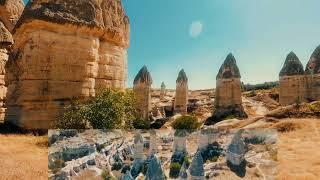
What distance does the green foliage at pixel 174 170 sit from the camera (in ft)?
23.4

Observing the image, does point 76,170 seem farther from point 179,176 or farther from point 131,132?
point 179,176

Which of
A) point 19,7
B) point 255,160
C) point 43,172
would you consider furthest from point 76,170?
point 19,7

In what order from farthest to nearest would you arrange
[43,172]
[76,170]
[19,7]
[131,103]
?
[19,7], [131,103], [43,172], [76,170]

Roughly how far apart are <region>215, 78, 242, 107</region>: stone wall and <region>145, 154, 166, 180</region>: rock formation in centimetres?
2739

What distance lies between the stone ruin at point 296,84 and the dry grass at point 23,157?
25.2 meters

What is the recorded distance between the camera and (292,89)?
37594 mm

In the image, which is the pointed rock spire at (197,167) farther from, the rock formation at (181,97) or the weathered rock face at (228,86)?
the rock formation at (181,97)

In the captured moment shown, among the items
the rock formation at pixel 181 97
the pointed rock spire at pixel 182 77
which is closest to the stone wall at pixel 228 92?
the rock formation at pixel 181 97

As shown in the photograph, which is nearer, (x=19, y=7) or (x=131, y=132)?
(x=131, y=132)

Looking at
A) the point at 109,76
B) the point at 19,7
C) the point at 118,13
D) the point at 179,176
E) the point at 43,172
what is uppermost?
the point at 19,7

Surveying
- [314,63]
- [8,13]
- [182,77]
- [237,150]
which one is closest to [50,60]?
[237,150]

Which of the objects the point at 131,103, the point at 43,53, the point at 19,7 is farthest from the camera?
the point at 19,7

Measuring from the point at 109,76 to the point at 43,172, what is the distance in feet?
34.9

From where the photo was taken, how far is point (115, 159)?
23.5ft
